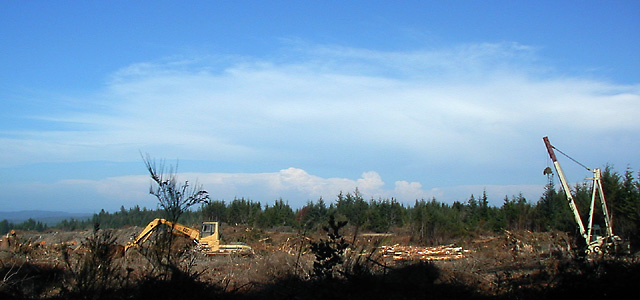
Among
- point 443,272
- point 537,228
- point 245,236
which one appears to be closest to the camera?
point 443,272

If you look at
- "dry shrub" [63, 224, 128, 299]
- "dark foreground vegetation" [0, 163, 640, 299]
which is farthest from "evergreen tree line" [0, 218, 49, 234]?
"dry shrub" [63, 224, 128, 299]

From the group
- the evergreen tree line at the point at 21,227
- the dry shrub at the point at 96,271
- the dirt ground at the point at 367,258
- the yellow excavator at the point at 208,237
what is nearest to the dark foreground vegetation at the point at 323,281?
the dry shrub at the point at 96,271

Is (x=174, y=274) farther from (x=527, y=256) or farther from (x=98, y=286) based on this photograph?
(x=527, y=256)

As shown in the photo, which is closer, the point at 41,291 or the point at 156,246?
the point at 156,246

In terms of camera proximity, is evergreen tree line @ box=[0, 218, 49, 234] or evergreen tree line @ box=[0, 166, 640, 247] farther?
evergreen tree line @ box=[0, 218, 49, 234]

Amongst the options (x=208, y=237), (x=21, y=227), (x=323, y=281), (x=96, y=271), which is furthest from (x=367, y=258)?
(x=21, y=227)

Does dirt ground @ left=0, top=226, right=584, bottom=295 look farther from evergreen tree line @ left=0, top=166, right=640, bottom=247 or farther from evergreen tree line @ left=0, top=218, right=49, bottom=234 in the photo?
evergreen tree line @ left=0, top=218, right=49, bottom=234

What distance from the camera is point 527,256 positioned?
53.1ft

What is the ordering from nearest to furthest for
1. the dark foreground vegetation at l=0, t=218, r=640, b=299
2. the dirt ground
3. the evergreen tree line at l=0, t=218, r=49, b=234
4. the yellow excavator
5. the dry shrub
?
1. the dry shrub
2. the dark foreground vegetation at l=0, t=218, r=640, b=299
3. the dirt ground
4. the yellow excavator
5. the evergreen tree line at l=0, t=218, r=49, b=234

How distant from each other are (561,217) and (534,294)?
3264 centimetres

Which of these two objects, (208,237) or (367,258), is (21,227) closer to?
(208,237)

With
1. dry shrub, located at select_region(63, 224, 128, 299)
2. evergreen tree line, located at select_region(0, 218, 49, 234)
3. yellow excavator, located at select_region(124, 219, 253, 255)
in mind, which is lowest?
evergreen tree line, located at select_region(0, 218, 49, 234)

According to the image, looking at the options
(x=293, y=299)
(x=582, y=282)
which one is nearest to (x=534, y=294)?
(x=582, y=282)

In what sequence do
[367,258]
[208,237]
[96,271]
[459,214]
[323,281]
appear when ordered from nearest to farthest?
[96,271] → [323,281] → [367,258] → [208,237] → [459,214]
